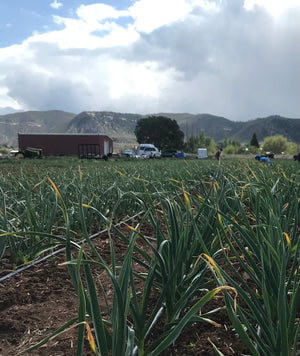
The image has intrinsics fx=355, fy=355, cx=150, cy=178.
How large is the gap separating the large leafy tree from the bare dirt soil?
2441 inches

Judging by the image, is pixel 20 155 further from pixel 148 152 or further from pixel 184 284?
pixel 184 284

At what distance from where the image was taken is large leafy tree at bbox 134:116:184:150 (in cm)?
6431

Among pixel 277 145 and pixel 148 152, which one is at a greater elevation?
pixel 277 145

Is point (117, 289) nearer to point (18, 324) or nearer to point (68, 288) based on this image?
point (18, 324)

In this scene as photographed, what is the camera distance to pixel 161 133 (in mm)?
65062

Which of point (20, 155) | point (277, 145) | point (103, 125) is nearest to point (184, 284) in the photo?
point (20, 155)

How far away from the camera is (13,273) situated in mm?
2381

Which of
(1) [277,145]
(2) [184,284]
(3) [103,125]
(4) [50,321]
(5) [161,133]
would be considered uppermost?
(3) [103,125]

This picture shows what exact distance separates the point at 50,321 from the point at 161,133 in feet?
210

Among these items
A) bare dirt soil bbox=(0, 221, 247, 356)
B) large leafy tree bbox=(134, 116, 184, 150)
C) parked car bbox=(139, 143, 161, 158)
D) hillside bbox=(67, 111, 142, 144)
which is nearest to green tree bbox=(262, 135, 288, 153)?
large leafy tree bbox=(134, 116, 184, 150)

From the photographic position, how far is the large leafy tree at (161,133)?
64312 mm

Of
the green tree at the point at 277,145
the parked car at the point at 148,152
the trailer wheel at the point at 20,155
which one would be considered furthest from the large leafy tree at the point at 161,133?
the green tree at the point at 277,145

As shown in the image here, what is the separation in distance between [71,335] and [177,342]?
475mm

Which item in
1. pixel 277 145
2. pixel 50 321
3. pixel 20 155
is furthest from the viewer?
pixel 277 145
